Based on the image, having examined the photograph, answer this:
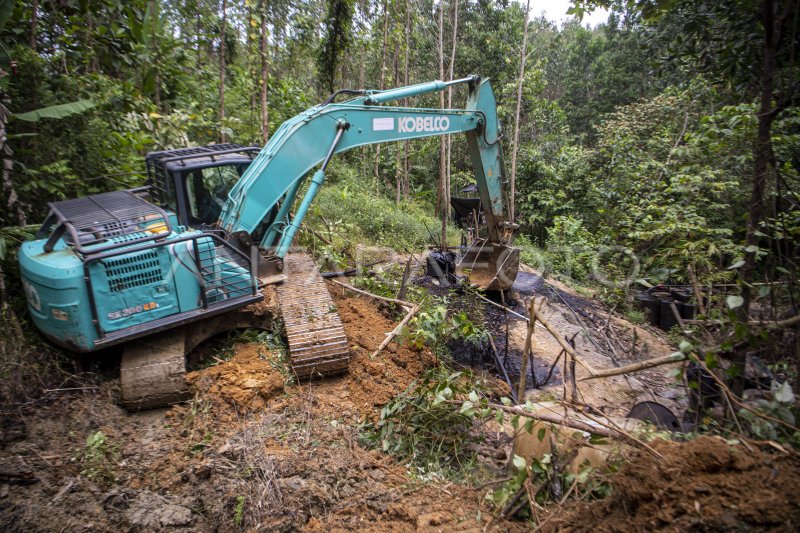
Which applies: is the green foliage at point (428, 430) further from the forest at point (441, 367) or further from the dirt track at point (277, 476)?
the dirt track at point (277, 476)

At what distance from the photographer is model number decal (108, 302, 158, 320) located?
13.4 feet

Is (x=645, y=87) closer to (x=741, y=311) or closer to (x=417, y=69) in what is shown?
(x=417, y=69)

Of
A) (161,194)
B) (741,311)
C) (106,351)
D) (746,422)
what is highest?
(161,194)

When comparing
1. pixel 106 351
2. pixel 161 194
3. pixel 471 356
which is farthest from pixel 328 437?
pixel 161 194

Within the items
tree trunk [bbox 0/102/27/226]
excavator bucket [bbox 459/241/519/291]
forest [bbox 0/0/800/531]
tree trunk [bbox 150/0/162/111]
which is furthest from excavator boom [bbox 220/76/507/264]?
tree trunk [bbox 150/0/162/111]

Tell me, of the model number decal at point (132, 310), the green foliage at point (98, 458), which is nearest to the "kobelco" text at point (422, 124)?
the model number decal at point (132, 310)

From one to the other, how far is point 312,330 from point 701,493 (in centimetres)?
349

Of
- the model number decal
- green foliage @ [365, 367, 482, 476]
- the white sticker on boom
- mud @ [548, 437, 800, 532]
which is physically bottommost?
green foliage @ [365, 367, 482, 476]

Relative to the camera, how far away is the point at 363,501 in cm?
337

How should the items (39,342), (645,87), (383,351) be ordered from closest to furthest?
(39,342) → (383,351) → (645,87)

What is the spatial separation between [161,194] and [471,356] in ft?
14.3

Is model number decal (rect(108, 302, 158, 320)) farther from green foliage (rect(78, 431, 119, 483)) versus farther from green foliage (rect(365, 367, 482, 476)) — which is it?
green foliage (rect(365, 367, 482, 476))

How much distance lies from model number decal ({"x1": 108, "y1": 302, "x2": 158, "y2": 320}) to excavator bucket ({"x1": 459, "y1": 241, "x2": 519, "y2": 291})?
4827mm

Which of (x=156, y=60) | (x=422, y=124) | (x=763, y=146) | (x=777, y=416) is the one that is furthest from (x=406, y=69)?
(x=777, y=416)
